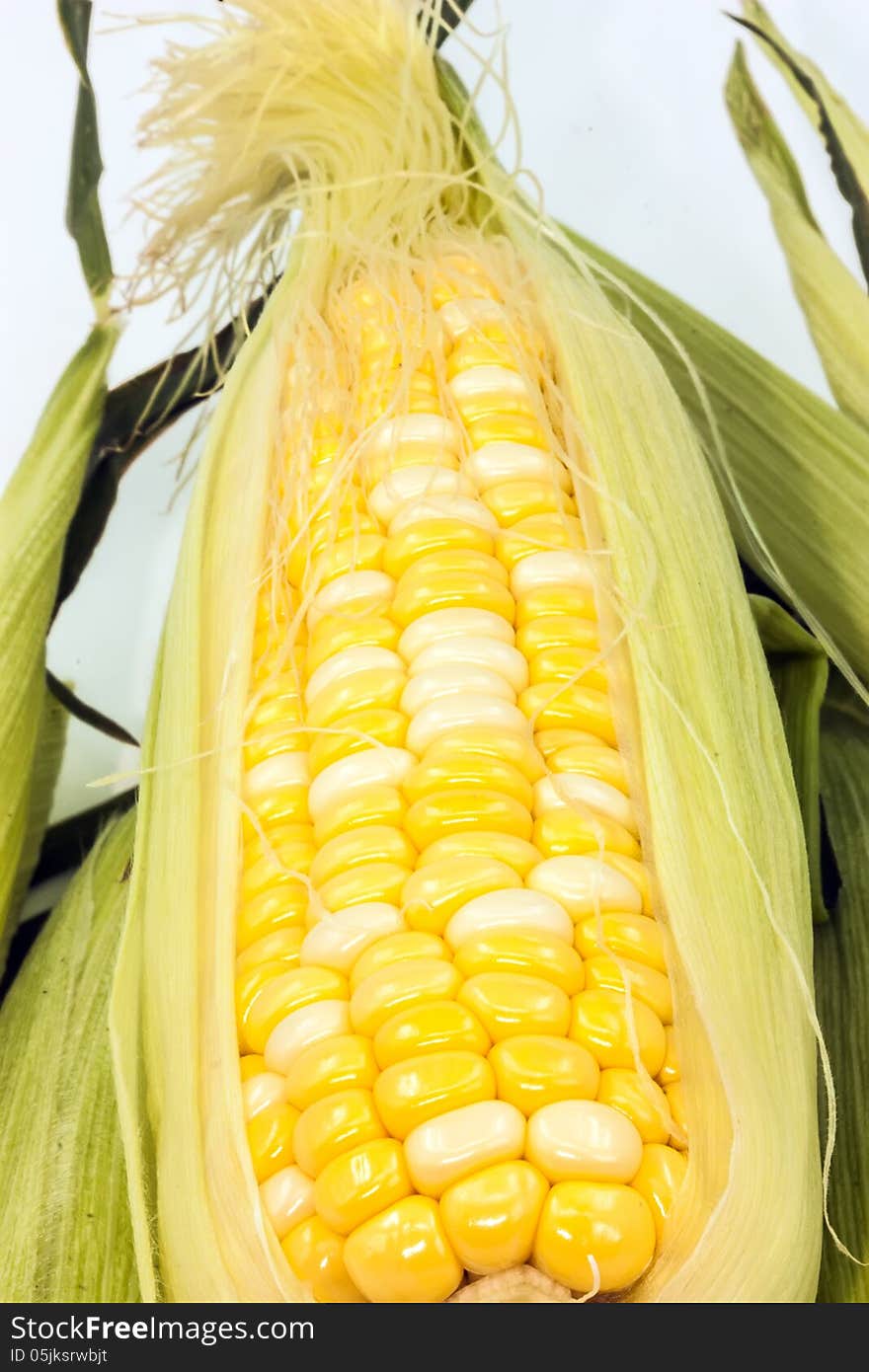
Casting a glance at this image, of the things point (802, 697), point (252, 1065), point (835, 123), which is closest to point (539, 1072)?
point (252, 1065)

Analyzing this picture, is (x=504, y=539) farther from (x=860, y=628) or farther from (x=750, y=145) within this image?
(x=750, y=145)

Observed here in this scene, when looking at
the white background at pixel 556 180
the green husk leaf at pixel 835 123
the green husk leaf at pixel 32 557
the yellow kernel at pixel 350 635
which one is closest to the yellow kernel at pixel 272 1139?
the yellow kernel at pixel 350 635

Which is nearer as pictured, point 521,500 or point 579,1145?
point 579,1145

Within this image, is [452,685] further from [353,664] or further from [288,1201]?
[288,1201]

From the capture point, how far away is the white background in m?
0.98

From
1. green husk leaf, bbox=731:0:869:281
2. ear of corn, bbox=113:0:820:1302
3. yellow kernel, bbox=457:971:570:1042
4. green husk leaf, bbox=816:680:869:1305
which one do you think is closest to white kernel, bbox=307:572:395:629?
ear of corn, bbox=113:0:820:1302

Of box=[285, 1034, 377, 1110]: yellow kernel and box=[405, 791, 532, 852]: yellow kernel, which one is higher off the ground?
box=[405, 791, 532, 852]: yellow kernel

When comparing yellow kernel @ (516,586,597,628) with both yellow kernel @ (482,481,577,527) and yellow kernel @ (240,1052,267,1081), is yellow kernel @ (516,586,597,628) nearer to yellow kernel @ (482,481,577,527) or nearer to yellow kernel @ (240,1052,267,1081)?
yellow kernel @ (482,481,577,527)

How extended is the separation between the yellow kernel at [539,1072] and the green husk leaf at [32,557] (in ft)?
1.30

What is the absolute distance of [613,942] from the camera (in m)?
0.48

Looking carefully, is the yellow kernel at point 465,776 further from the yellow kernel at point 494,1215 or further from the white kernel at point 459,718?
the yellow kernel at point 494,1215

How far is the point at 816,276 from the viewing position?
0.85 meters

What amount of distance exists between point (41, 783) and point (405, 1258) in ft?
1.72
